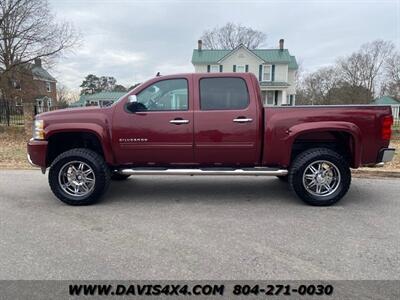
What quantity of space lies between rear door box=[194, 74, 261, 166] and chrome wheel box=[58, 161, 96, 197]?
179 cm

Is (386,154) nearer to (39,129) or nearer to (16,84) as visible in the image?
(39,129)

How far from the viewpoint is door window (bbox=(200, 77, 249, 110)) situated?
4.96 metres

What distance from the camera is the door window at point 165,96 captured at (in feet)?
16.4

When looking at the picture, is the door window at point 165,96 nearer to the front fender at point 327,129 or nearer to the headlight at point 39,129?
the headlight at point 39,129

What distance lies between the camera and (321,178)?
16.2ft

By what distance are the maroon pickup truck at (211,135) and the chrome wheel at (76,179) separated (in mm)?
15

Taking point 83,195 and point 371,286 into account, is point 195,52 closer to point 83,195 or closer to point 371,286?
point 83,195

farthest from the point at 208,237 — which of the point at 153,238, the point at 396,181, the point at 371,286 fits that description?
the point at 396,181

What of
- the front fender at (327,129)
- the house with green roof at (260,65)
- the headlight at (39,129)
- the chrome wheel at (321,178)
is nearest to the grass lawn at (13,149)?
the headlight at (39,129)

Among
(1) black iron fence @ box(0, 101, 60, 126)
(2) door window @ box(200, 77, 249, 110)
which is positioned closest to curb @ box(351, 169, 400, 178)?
(2) door window @ box(200, 77, 249, 110)

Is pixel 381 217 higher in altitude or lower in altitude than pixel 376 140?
lower

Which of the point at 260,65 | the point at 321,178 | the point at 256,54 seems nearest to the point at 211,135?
the point at 321,178

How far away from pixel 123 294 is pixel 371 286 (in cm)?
215

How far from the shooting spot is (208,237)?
3.74 metres
